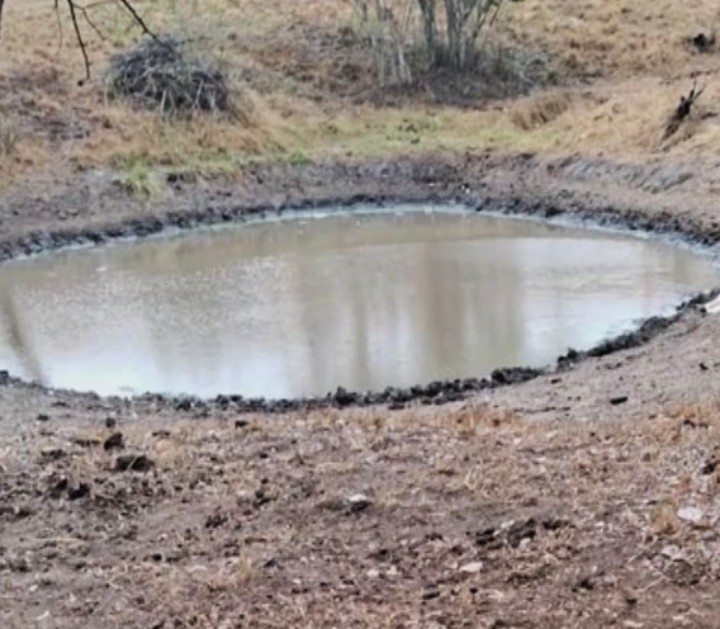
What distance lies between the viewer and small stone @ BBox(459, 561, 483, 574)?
408 centimetres

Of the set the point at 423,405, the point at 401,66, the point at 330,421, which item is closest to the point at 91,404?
the point at 423,405

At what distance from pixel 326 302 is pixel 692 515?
905 centimetres

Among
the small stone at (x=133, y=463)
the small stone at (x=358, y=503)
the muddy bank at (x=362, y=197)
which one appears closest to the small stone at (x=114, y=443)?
the small stone at (x=133, y=463)

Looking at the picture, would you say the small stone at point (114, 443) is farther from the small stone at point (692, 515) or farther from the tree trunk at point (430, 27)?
the tree trunk at point (430, 27)

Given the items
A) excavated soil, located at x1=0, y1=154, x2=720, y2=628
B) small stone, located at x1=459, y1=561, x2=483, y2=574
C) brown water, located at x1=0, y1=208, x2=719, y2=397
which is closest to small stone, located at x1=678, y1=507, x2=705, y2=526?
excavated soil, located at x1=0, y1=154, x2=720, y2=628

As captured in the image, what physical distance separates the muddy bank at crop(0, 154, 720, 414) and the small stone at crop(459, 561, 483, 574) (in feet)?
37.3

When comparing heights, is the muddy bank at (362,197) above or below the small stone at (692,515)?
below

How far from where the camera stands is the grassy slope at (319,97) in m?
18.7

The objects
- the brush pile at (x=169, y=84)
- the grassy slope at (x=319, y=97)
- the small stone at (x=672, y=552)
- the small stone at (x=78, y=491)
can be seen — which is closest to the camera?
the small stone at (x=672, y=552)

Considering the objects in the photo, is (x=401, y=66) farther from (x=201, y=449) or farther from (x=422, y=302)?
(x=201, y=449)

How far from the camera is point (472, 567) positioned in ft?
13.5

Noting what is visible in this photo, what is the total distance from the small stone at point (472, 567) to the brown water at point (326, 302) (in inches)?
238

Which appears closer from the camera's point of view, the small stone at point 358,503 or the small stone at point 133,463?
the small stone at point 358,503

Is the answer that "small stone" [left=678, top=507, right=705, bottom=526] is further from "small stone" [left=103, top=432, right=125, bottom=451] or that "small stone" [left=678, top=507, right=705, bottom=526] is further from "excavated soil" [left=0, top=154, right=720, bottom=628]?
"small stone" [left=103, top=432, right=125, bottom=451]
